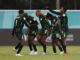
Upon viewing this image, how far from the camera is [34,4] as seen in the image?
2620 cm

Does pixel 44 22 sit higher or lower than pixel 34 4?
higher

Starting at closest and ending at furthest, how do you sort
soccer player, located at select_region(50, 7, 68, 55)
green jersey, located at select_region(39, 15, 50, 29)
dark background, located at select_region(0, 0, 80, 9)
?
soccer player, located at select_region(50, 7, 68, 55)
green jersey, located at select_region(39, 15, 50, 29)
dark background, located at select_region(0, 0, 80, 9)

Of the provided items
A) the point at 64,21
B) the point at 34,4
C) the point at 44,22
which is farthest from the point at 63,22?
the point at 34,4

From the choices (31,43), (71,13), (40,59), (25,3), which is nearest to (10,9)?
(25,3)

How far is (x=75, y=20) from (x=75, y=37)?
107cm

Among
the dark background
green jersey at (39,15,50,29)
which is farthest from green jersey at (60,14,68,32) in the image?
the dark background

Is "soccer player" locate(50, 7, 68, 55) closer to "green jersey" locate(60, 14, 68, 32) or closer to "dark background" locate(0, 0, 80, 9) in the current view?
"green jersey" locate(60, 14, 68, 32)

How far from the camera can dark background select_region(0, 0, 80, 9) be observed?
85.3ft

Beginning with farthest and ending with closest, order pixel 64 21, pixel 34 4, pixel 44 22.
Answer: pixel 34 4 < pixel 44 22 < pixel 64 21

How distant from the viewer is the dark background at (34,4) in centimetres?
2600

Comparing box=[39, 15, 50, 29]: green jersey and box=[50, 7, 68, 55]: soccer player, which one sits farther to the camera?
box=[39, 15, 50, 29]: green jersey

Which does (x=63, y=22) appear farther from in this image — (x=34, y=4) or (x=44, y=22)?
(x=34, y=4)

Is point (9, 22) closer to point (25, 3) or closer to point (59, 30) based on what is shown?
point (25, 3)

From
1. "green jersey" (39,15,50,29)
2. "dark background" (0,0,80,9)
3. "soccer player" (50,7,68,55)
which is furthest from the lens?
"dark background" (0,0,80,9)
